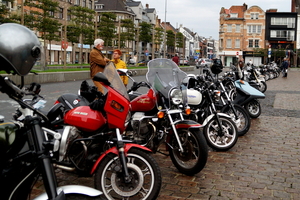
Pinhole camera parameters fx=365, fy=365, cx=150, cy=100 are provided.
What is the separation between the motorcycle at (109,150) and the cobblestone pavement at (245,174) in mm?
676

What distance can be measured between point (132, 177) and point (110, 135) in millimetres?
565

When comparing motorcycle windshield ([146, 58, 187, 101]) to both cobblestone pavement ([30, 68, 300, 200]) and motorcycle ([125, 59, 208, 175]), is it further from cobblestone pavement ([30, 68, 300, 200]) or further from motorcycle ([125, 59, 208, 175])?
cobblestone pavement ([30, 68, 300, 200])

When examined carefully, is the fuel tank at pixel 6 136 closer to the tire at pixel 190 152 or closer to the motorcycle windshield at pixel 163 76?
the tire at pixel 190 152

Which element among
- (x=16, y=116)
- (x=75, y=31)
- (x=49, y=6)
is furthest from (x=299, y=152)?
(x=75, y=31)

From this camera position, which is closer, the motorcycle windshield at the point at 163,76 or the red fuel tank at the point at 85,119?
the red fuel tank at the point at 85,119

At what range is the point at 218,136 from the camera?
242 inches

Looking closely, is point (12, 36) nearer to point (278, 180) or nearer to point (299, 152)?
point (278, 180)

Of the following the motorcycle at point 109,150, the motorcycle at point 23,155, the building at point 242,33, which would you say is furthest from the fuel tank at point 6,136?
the building at point 242,33

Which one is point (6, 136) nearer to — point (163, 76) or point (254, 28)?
point (163, 76)

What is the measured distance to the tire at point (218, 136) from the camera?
20.0 ft

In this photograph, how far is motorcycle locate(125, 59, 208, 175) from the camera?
4672mm

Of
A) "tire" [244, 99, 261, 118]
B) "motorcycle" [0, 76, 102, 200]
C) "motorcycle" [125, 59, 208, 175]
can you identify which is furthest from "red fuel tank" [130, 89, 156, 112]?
"tire" [244, 99, 261, 118]

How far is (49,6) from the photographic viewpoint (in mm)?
34312

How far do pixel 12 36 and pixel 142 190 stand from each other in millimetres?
1915
